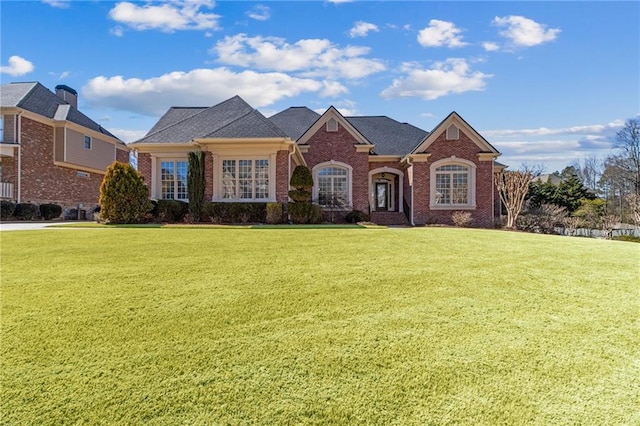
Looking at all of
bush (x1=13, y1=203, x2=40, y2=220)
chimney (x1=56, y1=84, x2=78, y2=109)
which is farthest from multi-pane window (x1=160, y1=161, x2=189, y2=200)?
chimney (x1=56, y1=84, x2=78, y2=109)

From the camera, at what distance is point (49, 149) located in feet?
80.3

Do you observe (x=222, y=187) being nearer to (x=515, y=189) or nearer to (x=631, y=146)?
(x=515, y=189)

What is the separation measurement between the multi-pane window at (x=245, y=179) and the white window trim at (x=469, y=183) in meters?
9.94

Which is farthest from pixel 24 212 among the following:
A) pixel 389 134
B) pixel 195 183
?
pixel 389 134

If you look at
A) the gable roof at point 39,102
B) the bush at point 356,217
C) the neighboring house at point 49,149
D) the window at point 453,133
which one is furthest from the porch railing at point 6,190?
the window at point 453,133

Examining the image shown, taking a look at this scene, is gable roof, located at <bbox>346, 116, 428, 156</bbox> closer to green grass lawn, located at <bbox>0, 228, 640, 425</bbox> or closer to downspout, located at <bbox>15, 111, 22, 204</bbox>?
green grass lawn, located at <bbox>0, 228, 640, 425</bbox>

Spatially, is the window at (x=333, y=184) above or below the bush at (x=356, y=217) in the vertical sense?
above

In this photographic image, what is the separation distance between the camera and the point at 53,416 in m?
2.12

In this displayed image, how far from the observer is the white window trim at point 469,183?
20234mm

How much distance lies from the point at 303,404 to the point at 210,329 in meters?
1.38

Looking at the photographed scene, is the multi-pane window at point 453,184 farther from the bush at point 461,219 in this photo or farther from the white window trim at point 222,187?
the white window trim at point 222,187

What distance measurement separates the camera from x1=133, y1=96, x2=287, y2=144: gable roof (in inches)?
664

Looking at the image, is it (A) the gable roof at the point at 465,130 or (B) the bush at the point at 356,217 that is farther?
(A) the gable roof at the point at 465,130

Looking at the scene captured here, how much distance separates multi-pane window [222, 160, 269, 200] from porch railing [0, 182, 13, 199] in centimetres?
1552
